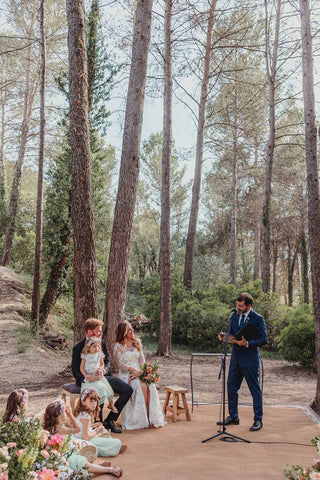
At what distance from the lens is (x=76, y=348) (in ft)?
15.3

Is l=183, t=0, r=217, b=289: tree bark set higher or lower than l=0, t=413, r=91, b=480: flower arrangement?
higher

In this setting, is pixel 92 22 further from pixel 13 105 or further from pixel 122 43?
pixel 13 105

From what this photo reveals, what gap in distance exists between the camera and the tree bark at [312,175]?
5465 millimetres

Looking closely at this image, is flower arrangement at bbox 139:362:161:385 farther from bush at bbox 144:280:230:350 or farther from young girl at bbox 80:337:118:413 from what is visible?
bush at bbox 144:280:230:350

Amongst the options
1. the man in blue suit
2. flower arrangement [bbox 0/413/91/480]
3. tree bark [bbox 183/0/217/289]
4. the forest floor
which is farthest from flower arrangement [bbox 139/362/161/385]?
tree bark [bbox 183/0/217/289]

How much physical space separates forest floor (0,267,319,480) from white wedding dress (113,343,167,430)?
19cm

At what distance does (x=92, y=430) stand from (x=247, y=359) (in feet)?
6.35

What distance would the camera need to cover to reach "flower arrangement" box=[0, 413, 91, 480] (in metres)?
2.20

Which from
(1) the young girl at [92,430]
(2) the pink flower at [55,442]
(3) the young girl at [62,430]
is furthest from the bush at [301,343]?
(2) the pink flower at [55,442]

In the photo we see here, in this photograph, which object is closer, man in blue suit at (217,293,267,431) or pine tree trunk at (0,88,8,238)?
man in blue suit at (217,293,267,431)

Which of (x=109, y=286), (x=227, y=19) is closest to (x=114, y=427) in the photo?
(x=109, y=286)

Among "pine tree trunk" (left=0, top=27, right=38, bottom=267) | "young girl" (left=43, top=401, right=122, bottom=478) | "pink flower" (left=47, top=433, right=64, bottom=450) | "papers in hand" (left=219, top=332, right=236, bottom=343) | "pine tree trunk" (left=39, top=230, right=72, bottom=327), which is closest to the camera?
"pink flower" (left=47, top=433, right=64, bottom=450)

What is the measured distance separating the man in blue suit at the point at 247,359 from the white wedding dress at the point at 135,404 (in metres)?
0.77

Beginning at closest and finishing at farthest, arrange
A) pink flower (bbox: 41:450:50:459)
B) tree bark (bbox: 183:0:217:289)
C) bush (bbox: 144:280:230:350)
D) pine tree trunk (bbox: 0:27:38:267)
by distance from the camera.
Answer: pink flower (bbox: 41:450:50:459) → bush (bbox: 144:280:230:350) → tree bark (bbox: 183:0:217:289) → pine tree trunk (bbox: 0:27:38:267)
